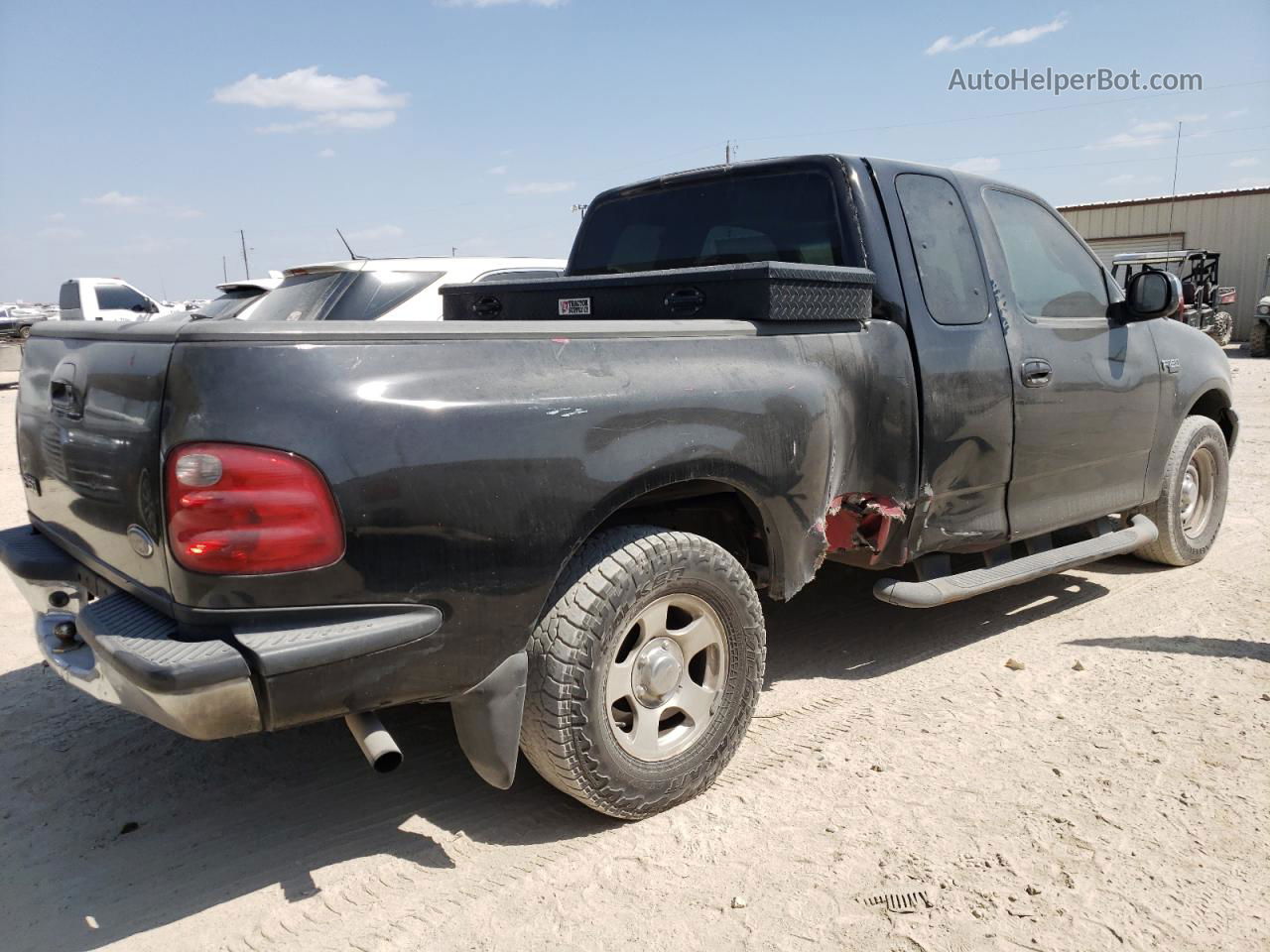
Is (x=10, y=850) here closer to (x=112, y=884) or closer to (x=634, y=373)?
(x=112, y=884)

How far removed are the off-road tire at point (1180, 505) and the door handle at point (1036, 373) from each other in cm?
144

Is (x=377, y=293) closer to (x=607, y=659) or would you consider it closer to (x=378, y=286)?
(x=378, y=286)

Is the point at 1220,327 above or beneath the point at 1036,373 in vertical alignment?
beneath

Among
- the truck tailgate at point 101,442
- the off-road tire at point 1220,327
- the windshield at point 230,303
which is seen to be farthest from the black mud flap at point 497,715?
the off-road tire at point 1220,327

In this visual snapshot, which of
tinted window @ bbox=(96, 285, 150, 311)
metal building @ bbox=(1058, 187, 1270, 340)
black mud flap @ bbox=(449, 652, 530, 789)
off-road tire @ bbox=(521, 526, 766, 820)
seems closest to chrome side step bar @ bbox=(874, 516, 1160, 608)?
off-road tire @ bbox=(521, 526, 766, 820)

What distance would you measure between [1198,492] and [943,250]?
9.00 feet

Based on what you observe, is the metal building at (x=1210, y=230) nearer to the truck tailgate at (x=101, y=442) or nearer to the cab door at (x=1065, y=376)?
the cab door at (x=1065, y=376)

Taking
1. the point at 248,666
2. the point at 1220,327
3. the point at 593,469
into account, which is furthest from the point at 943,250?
the point at 1220,327

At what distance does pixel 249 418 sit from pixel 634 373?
1.04 meters

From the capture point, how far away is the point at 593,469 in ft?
8.60

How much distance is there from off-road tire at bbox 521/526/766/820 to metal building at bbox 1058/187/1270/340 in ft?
87.1

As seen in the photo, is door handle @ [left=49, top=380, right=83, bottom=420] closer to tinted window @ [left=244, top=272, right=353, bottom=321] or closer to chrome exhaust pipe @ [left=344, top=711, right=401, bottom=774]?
chrome exhaust pipe @ [left=344, top=711, right=401, bottom=774]

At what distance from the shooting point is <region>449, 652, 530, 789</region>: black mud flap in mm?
2557

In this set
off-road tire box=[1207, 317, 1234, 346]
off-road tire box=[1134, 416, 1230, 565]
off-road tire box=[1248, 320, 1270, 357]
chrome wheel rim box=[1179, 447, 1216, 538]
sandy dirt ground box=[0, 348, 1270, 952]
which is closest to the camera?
sandy dirt ground box=[0, 348, 1270, 952]
